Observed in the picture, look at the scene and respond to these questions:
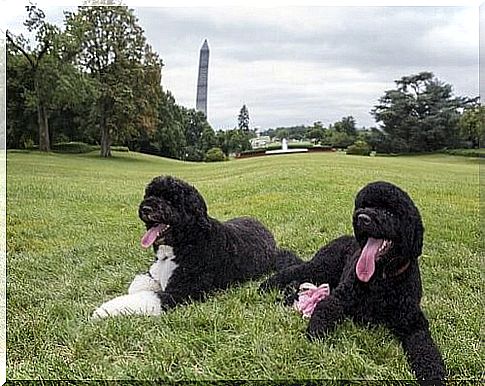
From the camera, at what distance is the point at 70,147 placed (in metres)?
3.12

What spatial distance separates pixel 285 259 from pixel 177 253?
0.70 meters

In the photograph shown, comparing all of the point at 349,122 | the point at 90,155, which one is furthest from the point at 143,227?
the point at 349,122

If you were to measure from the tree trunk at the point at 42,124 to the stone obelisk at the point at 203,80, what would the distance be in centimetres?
82

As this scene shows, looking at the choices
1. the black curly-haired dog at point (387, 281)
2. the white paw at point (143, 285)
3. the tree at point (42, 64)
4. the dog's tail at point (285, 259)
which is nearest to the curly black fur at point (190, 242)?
the white paw at point (143, 285)

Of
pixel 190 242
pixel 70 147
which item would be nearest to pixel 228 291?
pixel 190 242

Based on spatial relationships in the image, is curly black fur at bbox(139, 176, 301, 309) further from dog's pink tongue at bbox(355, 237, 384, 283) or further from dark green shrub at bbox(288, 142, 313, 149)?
dog's pink tongue at bbox(355, 237, 384, 283)

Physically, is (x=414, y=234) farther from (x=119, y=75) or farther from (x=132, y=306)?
(x=119, y=75)

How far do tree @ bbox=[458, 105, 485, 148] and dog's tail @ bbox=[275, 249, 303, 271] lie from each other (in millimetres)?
1105

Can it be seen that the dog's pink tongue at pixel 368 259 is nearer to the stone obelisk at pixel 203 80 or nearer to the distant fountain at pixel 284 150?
the distant fountain at pixel 284 150

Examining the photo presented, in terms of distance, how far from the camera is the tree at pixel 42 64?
9.29 ft

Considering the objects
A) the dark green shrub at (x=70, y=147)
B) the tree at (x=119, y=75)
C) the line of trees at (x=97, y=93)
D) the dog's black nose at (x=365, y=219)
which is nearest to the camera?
the dog's black nose at (x=365, y=219)

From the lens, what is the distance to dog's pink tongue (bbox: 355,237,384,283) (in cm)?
221

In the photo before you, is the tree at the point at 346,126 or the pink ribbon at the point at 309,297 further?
the tree at the point at 346,126

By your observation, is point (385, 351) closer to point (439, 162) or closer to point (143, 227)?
point (439, 162)
